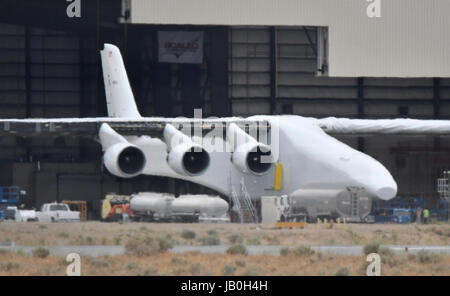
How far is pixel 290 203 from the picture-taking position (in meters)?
34.2

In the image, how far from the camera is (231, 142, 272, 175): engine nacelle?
33344 mm

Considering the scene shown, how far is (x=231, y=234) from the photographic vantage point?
2897 centimetres

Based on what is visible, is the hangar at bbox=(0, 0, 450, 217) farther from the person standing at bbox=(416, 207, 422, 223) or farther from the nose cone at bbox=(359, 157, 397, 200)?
the nose cone at bbox=(359, 157, 397, 200)

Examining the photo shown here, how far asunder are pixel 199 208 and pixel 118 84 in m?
7.89

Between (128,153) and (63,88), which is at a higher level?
(63,88)

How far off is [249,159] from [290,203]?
2178mm

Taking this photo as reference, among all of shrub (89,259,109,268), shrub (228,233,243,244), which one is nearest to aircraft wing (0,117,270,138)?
shrub (228,233,243,244)

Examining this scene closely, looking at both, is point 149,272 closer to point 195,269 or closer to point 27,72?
point 195,269

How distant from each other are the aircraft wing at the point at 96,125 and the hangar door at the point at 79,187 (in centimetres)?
1214

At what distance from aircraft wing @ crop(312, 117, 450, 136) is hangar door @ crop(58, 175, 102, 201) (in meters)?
15.9

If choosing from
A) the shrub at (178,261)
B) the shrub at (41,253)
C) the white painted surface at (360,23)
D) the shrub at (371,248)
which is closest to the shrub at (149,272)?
the shrub at (178,261)

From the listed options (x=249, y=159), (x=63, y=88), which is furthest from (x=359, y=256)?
(x=63, y=88)
